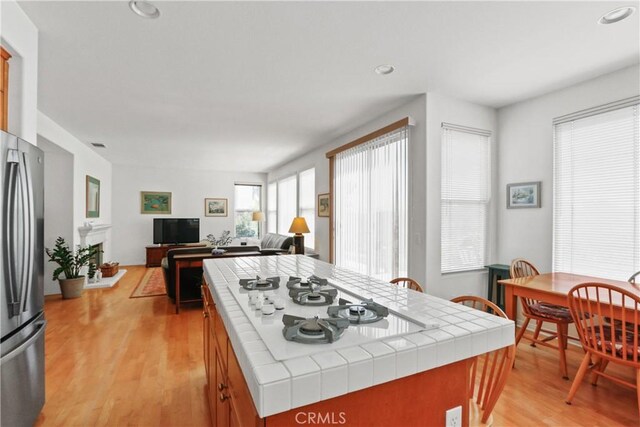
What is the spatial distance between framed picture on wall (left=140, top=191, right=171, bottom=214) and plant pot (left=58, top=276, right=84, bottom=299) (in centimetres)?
355

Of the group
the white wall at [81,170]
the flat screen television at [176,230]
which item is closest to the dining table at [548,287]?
the white wall at [81,170]

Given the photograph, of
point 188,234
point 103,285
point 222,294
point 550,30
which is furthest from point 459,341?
point 188,234

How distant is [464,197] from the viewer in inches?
143

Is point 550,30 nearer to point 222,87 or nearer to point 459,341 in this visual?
point 459,341

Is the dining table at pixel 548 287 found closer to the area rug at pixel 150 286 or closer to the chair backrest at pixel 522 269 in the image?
the chair backrest at pixel 522 269

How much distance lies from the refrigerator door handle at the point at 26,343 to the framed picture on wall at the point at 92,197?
4.63 metres

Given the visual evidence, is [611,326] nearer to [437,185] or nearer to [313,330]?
[437,185]

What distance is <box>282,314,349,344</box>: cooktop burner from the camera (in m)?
0.91

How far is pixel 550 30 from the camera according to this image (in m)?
2.16

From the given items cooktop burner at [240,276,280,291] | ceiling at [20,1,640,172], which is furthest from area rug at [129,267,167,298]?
cooktop burner at [240,276,280,291]

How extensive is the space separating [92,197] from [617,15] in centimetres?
756

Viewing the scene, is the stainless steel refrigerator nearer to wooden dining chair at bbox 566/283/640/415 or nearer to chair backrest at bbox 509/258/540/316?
wooden dining chair at bbox 566/283/640/415

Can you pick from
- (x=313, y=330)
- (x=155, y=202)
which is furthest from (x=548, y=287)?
(x=155, y=202)

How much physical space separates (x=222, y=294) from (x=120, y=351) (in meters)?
2.30
